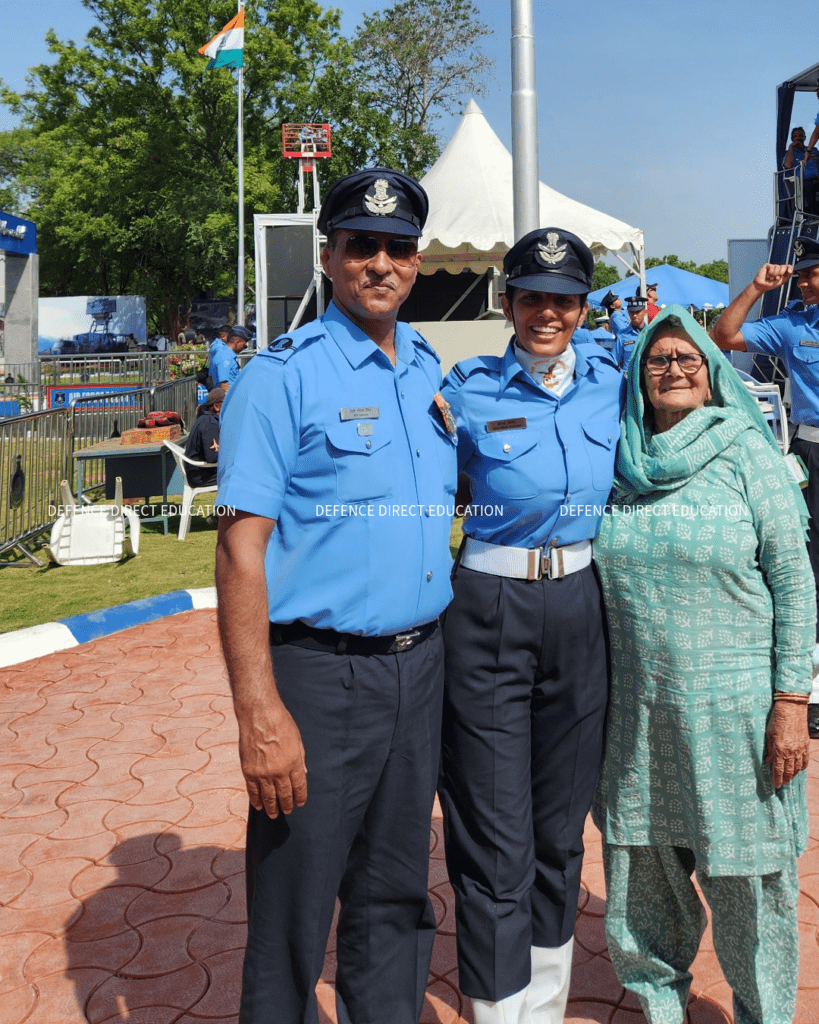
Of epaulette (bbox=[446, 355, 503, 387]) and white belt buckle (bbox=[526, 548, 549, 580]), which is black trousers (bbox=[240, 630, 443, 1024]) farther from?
epaulette (bbox=[446, 355, 503, 387])

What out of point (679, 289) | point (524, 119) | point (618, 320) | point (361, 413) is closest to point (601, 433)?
point (361, 413)

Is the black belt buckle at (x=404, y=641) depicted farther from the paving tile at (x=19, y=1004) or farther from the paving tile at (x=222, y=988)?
the paving tile at (x=19, y=1004)

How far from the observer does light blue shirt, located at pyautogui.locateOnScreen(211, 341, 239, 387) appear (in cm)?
1195

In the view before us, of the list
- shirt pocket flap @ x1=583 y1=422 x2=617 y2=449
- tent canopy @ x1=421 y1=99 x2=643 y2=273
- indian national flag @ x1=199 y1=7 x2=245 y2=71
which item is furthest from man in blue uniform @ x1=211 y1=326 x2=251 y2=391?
indian national flag @ x1=199 y1=7 x2=245 y2=71

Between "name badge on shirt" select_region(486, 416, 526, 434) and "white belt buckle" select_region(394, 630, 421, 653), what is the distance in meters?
0.60

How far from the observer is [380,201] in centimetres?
205

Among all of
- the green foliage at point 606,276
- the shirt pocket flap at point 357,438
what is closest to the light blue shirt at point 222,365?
the shirt pocket flap at point 357,438

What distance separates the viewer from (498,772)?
228cm

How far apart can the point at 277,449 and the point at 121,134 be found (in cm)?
3477

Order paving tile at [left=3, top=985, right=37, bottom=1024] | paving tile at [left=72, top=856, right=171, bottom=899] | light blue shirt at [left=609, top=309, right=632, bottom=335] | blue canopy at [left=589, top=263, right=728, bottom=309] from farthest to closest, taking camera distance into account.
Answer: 1. blue canopy at [left=589, top=263, right=728, bottom=309]
2. light blue shirt at [left=609, top=309, right=632, bottom=335]
3. paving tile at [left=72, top=856, right=171, bottom=899]
4. paving tile at [left=3, top=985, right=37, bottom=1024]

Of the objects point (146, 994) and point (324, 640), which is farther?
point (146, 994)

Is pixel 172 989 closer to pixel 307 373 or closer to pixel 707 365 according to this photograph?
pixel 307 373

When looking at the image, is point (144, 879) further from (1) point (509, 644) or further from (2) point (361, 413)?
(2) point (361, 413)

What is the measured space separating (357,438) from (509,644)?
68cm
